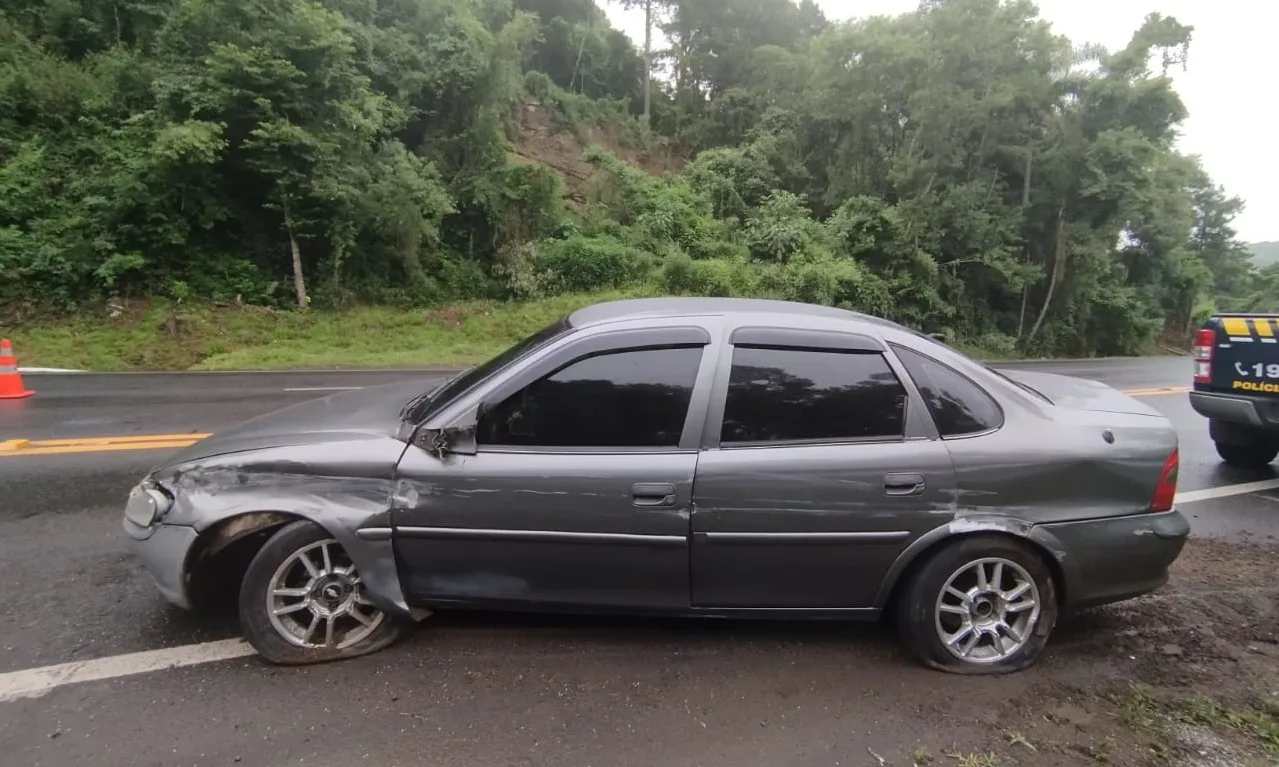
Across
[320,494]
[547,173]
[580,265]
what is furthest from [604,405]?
[547,173]

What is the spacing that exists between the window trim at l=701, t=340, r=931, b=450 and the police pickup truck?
4419 mm

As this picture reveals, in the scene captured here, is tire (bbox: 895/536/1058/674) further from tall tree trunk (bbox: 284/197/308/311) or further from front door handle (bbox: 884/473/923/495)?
tall tree trunk (bbox: 284/197/308/311)

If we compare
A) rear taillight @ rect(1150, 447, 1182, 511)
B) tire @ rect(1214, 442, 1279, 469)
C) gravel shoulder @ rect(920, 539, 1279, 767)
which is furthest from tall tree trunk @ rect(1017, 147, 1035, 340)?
rear taillight @ rect(1150, 447, 1182, 511)

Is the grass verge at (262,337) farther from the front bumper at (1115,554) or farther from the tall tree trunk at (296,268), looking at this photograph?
the front bumper at (1115,554)

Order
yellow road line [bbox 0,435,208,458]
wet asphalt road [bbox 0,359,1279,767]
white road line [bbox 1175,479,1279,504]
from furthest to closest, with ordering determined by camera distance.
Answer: yellow road line [bbox 0,435,208,458]
white road line [bbox 1175,479,1279,504]
wet asphalt road [bbox 0,359,1279,767]

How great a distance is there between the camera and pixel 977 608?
3145 millimetres

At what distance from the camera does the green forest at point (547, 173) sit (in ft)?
52.2

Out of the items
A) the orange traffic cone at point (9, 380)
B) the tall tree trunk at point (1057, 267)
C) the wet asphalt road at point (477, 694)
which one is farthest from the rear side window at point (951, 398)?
the tall tree trunk at point (1057, 267)

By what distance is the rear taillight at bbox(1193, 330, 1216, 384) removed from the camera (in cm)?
625

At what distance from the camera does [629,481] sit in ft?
9.74

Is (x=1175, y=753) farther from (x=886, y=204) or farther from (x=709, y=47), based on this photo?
(x=709, y=47)

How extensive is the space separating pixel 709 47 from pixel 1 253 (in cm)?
3257

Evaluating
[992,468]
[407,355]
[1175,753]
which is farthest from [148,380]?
[1175,753]

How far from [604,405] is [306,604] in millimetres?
1516
